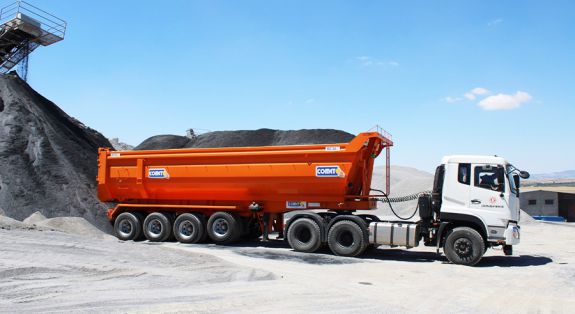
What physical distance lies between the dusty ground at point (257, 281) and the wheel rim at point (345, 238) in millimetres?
509

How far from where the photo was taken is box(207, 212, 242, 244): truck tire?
14016mm

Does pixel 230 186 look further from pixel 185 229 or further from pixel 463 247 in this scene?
pixel 463 247

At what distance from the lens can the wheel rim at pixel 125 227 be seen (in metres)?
15.4

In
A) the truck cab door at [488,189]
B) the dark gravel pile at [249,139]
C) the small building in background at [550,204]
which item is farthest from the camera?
the dark gravel pile at [249,139]

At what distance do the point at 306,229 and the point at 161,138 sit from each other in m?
27.8

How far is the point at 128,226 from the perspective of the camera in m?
15.5

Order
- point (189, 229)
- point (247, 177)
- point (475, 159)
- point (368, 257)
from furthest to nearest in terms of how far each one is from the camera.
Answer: point (189, 229) < point (247, 177) < point (368, 257) < point (475, 159)

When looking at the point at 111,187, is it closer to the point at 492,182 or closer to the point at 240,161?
the point at 240,161

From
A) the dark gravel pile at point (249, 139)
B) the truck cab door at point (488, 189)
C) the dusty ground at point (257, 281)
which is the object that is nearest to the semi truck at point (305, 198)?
the truck cab door at point (488, 189)

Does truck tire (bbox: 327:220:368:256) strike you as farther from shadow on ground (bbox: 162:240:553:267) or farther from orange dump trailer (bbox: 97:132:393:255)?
orange dump trailer (bbox: 97:132:393:255)

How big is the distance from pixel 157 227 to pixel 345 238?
6226 mm

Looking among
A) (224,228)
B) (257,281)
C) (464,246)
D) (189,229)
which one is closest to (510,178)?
(464,246)

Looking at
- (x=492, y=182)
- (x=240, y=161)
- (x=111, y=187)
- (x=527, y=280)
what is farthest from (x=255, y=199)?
(x=527, y=280)

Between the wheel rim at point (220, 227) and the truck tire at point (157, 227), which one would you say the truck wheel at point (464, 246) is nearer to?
the wheel rim at point (220, 227)
